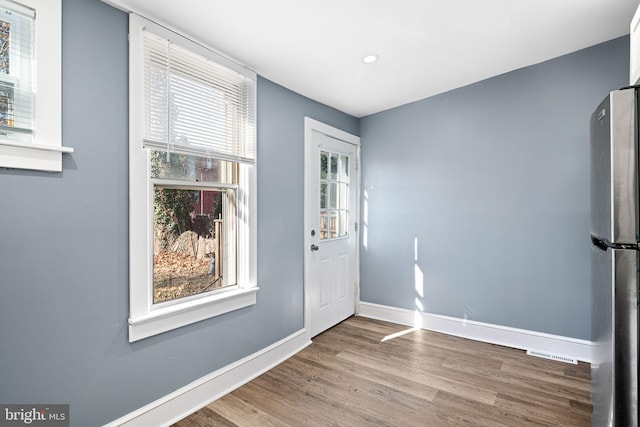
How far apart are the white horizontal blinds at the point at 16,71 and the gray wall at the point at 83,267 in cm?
13

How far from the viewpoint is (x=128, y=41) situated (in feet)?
5.61

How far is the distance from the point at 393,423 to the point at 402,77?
2660mm

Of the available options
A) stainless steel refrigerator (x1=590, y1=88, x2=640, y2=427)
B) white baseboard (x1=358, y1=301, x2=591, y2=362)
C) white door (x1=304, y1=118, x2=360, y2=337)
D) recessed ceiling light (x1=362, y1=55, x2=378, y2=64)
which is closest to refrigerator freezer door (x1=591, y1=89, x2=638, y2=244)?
stainless steel refrigerator (x1=590, y1=88, x2=640, y2=427)

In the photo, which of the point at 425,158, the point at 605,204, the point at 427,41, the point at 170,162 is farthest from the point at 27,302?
the point at 425,158

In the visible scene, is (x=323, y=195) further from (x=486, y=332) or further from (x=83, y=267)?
(x=83, y=267)

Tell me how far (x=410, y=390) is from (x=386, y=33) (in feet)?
8.13

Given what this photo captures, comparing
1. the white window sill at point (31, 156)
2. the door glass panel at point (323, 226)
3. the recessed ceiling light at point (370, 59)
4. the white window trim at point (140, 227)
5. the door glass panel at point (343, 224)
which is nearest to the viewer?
the white window sill at point (31, 156)

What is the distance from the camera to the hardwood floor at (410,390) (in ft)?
6.35

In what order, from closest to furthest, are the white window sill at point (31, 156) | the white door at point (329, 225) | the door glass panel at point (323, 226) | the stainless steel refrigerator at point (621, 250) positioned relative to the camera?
1. the stainless steel refrigerator at point (621, 250)
2. the white window sill at point (31, 156)
3. the white door at point (329, 225)
4. the door glass panel at point (323, 226)

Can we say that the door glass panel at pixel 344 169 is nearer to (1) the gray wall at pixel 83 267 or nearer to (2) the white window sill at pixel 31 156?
(1) the gray wall at pixel 83 267

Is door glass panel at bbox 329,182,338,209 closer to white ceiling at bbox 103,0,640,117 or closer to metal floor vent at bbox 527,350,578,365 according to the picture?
white ceiling at bbox 103,0,640,117

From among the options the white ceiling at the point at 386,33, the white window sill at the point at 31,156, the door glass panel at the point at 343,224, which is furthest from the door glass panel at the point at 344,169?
the white window sill at the point at 31,156

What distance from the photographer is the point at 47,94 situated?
1438 millimetres

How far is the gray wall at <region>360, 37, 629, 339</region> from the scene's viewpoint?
8.50ft
